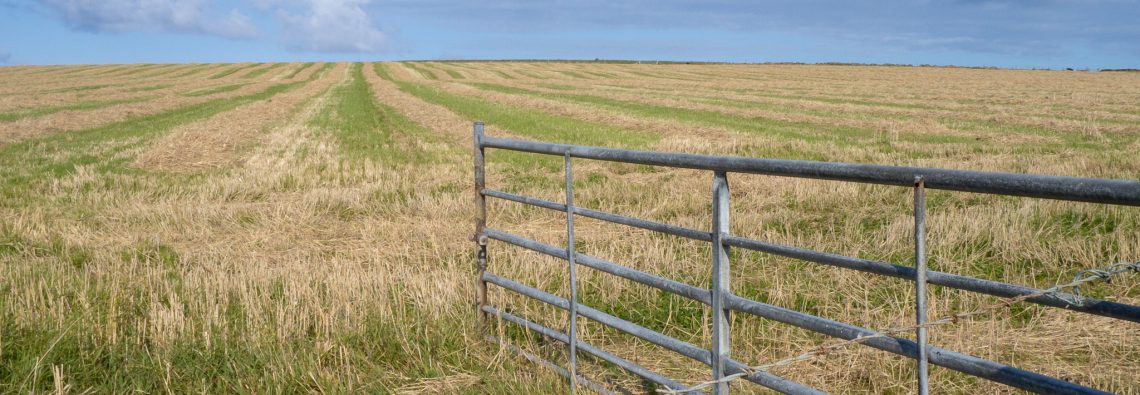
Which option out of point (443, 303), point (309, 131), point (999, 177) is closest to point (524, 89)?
point (309, 131)

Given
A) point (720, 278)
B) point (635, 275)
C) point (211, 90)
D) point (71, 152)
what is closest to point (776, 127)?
point (71, 152)

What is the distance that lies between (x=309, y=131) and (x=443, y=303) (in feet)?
57.1

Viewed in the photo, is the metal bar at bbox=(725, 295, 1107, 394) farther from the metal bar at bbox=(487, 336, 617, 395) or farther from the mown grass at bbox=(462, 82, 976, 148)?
the mown grass at bbox=(462, 82, 976, 148)

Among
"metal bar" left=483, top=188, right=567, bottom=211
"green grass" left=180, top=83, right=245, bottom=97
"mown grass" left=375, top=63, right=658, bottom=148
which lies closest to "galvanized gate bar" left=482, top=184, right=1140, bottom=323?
"metal bar" left=483, top=188, right=567, bottom=211

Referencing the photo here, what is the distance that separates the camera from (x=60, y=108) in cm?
2969

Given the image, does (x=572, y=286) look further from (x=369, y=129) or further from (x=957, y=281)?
(x=369, y=129)

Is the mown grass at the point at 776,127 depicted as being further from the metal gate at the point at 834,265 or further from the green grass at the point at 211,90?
the green grass at the point at 211,90

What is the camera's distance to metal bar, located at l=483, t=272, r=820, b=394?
2.96 m

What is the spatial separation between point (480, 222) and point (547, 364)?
1.00 m

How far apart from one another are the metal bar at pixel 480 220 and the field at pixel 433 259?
14 centimetres

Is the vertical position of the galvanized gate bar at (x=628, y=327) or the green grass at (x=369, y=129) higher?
the green grass at (x=369, y=129)

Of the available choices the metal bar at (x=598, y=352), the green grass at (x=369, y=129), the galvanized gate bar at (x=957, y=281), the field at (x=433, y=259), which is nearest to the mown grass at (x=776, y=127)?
the field at (x=433, y=259)

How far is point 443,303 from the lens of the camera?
201 inches

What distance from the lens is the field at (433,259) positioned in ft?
14.1
